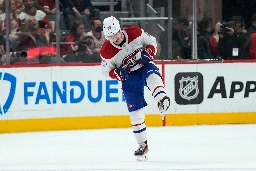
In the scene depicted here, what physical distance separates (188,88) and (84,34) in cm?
172

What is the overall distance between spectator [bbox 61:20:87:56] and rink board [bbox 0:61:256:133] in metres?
0.41

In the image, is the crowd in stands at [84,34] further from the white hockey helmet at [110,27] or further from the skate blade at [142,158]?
the white hockey helmet at [110,27]

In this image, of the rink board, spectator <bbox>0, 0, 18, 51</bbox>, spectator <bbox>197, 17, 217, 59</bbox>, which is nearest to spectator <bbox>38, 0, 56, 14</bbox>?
spectator <bbox>0, 0, 18, 51</bbox>

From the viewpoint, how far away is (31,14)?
1198 cm

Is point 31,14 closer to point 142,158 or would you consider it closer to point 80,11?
point 80,11

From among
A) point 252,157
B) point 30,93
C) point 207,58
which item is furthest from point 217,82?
point 252,157

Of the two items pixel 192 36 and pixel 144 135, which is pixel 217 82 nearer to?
pixel 192 36

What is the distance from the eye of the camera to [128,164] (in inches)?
313

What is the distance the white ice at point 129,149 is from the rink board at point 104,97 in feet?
0.95

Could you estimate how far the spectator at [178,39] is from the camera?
1239 cm

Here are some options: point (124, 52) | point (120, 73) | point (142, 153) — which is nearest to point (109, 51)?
point (124, 52)

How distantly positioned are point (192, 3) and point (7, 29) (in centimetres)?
278

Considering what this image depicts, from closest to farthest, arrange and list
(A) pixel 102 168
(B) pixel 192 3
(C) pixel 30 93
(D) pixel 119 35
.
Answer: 1. (A) pixel 102 168
2. (D) pixel 119 35
3. (C) pixel 30 93
4. (B) pixel 192 3

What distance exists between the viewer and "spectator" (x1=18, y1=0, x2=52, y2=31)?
11913 mm
